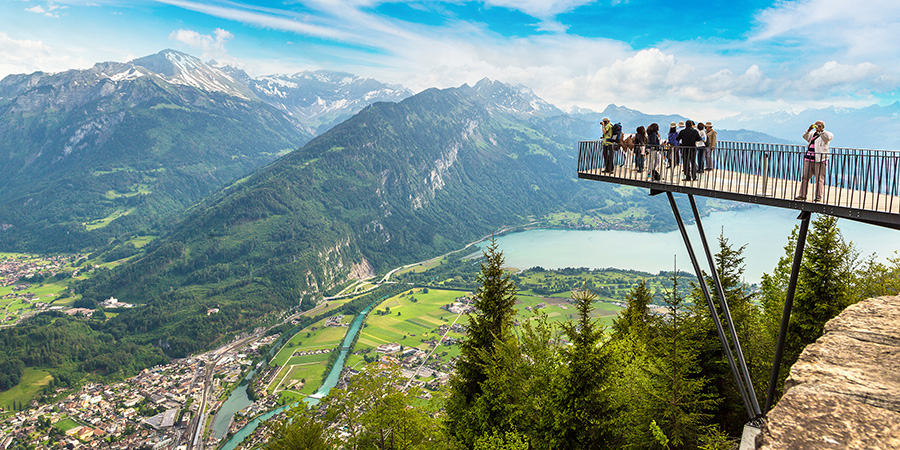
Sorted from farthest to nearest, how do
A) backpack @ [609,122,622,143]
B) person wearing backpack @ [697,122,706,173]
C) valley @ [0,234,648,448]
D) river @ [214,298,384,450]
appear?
valley @ [0,234,648,448], river @ [214,298,384,450], backpack @ [609,122,622,143], person wearing backpack @ [697,122,706,173]

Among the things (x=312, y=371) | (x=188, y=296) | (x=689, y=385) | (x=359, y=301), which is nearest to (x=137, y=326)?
(x=188, y=296)

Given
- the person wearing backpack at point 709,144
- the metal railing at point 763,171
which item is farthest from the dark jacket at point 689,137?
the person wearing backpack at point 709,144

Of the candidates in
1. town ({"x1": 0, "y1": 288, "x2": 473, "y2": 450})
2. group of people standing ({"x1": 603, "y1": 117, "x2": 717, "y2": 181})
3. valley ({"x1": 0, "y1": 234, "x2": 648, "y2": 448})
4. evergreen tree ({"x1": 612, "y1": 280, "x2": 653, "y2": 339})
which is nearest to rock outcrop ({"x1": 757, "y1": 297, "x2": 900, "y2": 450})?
group of people standing ({"x1": 603, "y1": 117, "x2": 717, "y2": 181})

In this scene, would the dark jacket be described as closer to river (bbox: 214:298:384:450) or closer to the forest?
the forest

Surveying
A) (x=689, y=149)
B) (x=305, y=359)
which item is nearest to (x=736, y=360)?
(x=689, y=149)

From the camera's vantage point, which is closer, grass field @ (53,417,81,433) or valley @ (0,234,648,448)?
valley @ (0,234,648,448)
